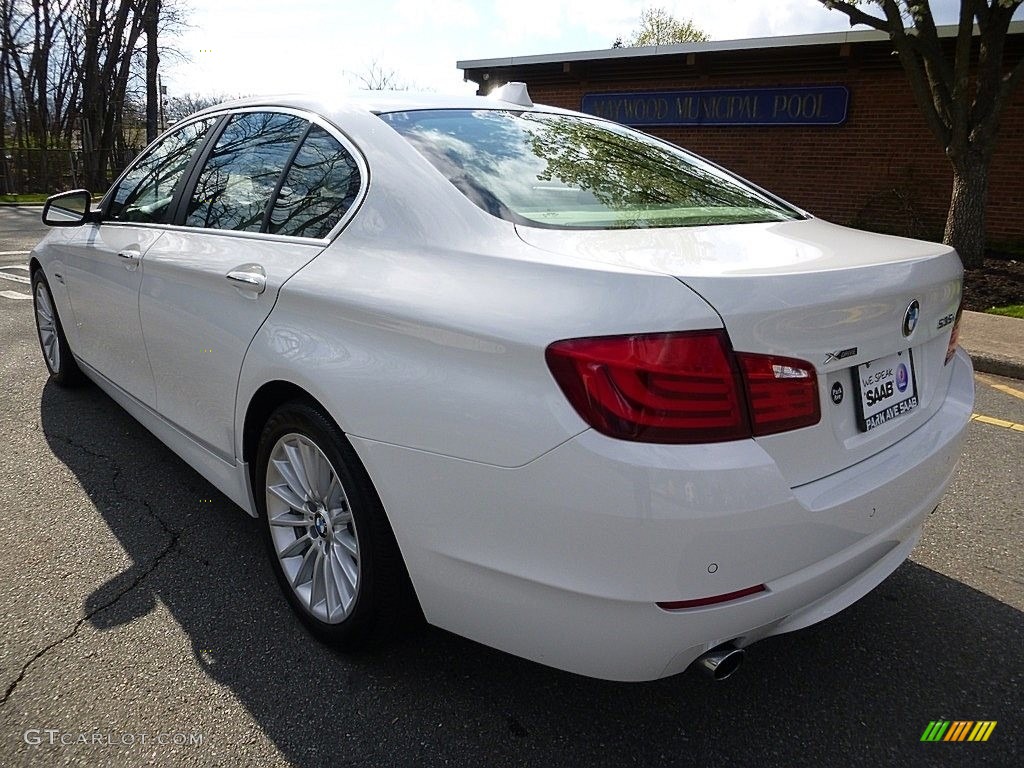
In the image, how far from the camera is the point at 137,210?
3.53 meters

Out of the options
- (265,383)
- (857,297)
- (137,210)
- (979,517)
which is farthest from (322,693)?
(979,517)

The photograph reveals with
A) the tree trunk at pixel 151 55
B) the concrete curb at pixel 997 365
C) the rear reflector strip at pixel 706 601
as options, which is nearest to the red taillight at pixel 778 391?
the rear reflector strip at pixel 706 601

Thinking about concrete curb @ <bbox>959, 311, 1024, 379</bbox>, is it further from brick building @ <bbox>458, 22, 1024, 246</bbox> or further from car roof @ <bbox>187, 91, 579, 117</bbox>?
brick building @ <bbox>458, 22, 1024, 246</bbox>

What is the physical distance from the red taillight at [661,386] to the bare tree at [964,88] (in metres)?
9.01

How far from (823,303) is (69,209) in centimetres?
386

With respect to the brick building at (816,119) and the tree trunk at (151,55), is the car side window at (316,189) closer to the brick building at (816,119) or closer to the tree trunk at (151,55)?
the brick building at (816,119)

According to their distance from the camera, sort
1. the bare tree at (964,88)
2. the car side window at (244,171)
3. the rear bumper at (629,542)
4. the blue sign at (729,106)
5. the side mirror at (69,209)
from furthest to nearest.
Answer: the blue sign at (729,106)
the bare tree at (964,88)
the side mirror at (69,209)
the car side window at (244,171)
the rear bumper at (629,542)

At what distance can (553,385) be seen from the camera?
5.35 feet

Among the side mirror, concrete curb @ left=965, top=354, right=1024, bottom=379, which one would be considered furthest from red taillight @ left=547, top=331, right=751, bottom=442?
concrete curb @ left=965, top=354, right=1024, bottom=379

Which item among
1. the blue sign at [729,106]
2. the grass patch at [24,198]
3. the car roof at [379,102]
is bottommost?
the car roof at [379,102]

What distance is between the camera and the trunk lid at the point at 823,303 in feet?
5.41

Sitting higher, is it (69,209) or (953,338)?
(69,209)

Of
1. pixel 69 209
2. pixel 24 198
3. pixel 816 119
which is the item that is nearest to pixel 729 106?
pixel 816 119

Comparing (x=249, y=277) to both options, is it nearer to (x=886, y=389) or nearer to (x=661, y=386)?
(x=661, y=386)
